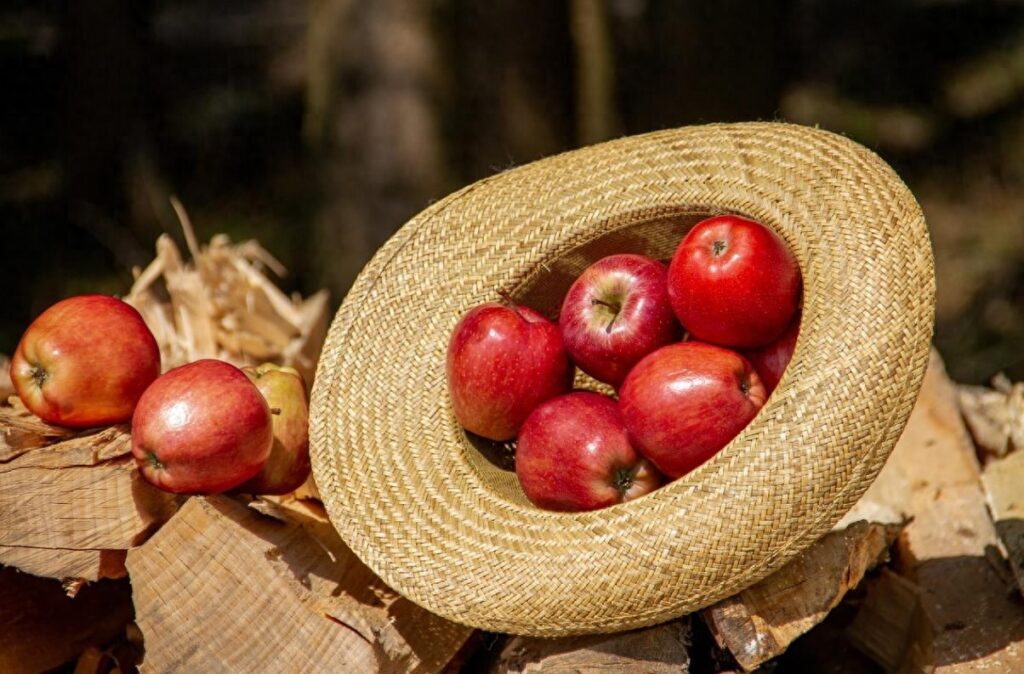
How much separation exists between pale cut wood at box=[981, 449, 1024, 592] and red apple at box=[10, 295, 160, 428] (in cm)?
218

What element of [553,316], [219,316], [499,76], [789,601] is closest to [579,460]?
[789,601]

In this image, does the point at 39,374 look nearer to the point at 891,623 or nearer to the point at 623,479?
the point at 623,479

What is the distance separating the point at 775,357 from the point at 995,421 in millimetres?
1495

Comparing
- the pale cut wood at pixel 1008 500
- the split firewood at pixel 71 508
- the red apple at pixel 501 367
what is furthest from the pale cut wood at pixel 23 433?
the pale cut wood at pixel 1008 500

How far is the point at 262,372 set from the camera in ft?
9.32

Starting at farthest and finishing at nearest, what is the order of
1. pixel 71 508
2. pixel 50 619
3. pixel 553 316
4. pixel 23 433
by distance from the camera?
pixel 50 619
pixel 553 316
pixel 23 433
pixel 71 508

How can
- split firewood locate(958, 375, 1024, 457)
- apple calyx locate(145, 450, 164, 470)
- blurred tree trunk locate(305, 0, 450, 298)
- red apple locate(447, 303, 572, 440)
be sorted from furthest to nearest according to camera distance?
blurred tree trunk locate(305, 0, 450, 298) < split firewood locate(958, 375, 1024, 457) < apple calyx locate(145, 450, 164, 470) < red apple locate(447, 303, 572, 440)

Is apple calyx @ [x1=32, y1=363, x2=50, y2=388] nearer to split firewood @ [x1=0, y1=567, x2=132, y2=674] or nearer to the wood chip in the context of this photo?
split firewood @ [x1=0, y1=567, x2=132, y2=674]

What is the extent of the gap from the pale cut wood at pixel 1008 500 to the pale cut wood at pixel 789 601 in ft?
2.27

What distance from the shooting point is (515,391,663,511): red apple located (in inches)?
84.1

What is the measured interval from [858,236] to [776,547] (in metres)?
0.63

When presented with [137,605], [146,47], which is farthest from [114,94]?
[137,605]

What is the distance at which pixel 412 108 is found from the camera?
4891 mm

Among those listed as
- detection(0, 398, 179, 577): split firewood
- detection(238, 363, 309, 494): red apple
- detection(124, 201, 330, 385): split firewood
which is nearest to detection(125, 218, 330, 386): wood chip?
detection(124, 201, 330, 385): split firewood
